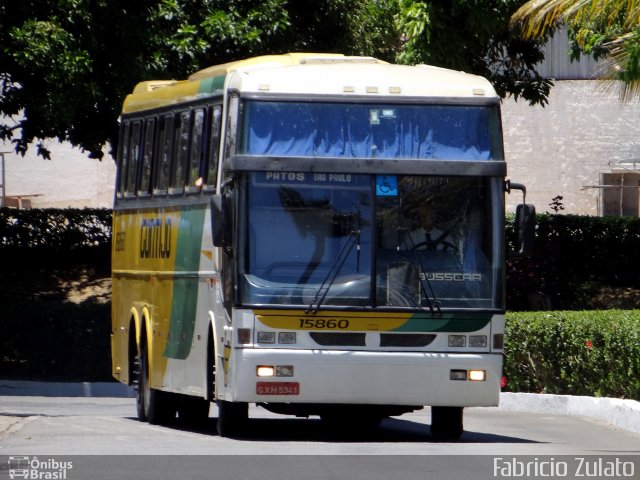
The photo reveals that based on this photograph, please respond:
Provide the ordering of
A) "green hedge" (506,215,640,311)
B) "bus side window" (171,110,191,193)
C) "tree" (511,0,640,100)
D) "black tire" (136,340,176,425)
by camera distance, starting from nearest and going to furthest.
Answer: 1. "tree" (511,0,640,100)
2. "bus side window" (171,110,191,193)
3. "black tire" (136,340,176,425)
4. "green hedge" (506,215,640,311)

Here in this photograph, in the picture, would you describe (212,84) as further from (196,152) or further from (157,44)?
(157,44)

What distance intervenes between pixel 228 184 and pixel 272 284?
105 cm

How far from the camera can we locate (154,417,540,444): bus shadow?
1428 cm

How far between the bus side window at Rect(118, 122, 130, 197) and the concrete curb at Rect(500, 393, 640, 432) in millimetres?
6035

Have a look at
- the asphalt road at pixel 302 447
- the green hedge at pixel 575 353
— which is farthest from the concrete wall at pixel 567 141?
the asphalt road at pixel 302 447

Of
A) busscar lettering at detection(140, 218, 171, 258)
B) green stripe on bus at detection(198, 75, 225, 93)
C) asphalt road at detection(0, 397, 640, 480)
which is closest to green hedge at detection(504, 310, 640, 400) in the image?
asphalt road at detection(0, 397, 640, 480)

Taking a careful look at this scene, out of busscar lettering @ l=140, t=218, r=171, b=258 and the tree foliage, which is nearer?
busscar lettering @ l=140, t=218, r=171, b=258

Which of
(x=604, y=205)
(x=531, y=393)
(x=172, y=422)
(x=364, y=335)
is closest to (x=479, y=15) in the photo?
(x=531, y=393)

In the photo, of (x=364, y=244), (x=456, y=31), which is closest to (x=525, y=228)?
(x=364, y=244)

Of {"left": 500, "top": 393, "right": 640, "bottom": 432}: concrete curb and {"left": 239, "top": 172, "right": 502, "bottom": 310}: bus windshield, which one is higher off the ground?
{"left": 239, "top": 172, "right": 502, "bottom": 310}: bus windshield

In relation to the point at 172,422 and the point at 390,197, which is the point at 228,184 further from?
the point at 172,422

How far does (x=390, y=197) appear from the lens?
1339 cm

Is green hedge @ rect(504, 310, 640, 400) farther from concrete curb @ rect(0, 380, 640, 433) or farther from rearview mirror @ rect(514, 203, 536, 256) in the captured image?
rearview mirror @ rect(514, 203, 536, 256)
